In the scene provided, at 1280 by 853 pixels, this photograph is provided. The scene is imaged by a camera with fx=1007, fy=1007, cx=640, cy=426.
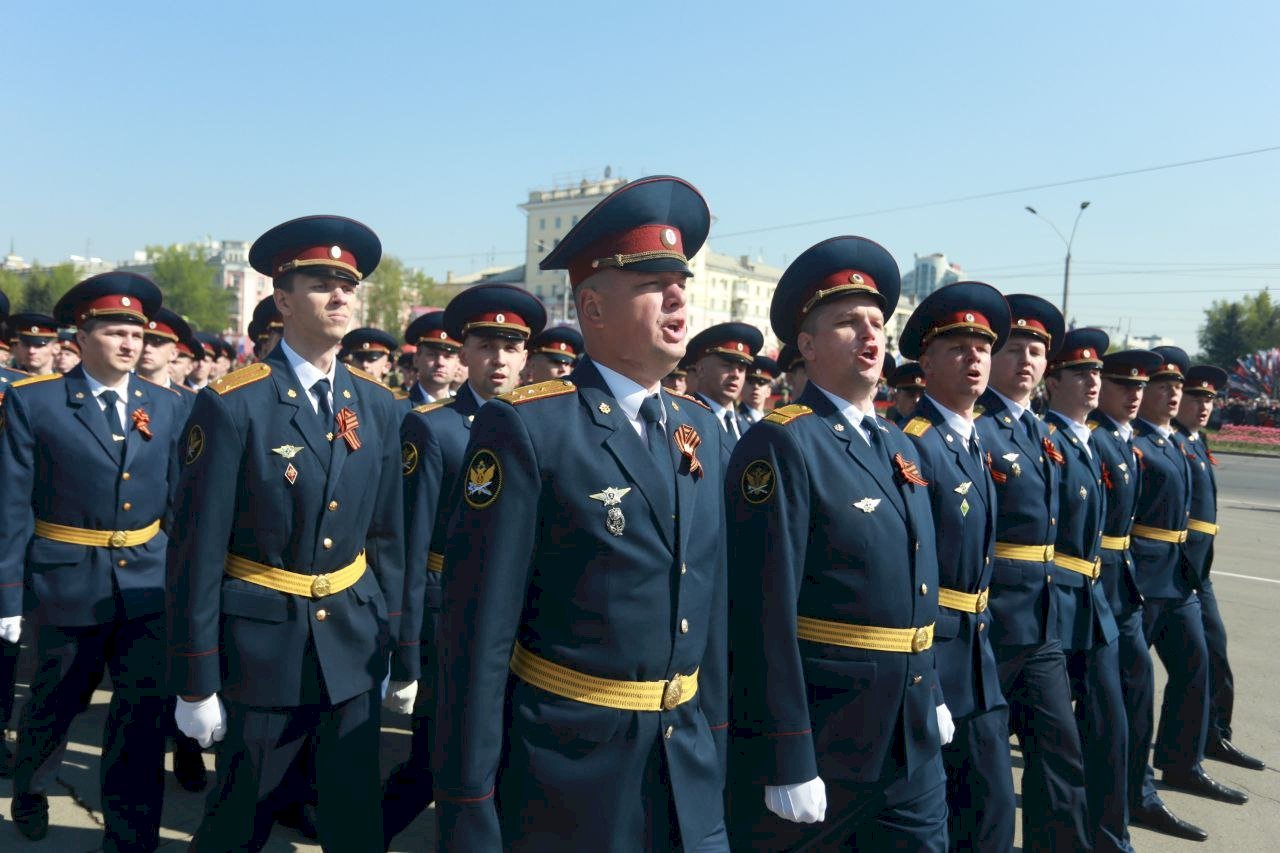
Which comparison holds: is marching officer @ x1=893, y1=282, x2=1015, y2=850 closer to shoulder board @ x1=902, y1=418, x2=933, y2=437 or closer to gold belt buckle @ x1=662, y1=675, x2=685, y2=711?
shoulder board @ x1=902, y1=418, x2=933, y2=437

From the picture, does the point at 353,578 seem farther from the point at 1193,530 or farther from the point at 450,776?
the point at 1193,530

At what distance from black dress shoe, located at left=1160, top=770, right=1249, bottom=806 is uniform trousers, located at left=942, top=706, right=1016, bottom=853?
8.37 feet

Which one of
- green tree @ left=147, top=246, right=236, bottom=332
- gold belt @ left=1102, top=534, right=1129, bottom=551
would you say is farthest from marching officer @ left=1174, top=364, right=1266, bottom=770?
green tree @ left=147, top=246, right=236, bottom=332

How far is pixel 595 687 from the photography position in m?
2.42

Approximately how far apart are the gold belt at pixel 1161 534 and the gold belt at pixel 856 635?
339 centimetres

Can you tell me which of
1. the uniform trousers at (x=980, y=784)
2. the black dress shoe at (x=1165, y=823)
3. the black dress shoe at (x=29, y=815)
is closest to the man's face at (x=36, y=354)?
the black dress shoe at (x=29, y=815)

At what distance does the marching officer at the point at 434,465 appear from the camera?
4207 millimetres

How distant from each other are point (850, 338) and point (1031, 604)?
173 cm

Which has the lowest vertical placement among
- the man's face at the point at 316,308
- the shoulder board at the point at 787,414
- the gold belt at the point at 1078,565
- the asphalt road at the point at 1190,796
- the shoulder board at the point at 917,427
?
→ the asphalt road at the point at 1190,796

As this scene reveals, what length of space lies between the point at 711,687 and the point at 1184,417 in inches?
245

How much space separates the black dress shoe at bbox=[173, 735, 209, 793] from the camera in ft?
17.1

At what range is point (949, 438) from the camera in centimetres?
394

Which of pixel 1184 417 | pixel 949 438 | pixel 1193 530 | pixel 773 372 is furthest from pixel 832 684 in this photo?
pixel 773 372

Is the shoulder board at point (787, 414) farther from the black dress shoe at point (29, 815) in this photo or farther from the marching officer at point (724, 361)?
the marching officer at point (724, 361)
